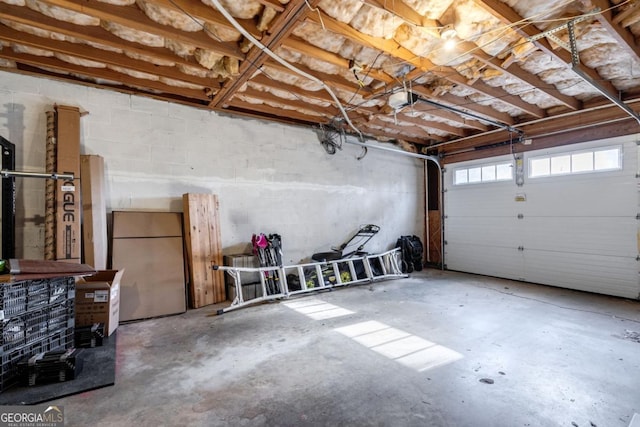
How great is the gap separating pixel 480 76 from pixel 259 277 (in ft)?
13.2

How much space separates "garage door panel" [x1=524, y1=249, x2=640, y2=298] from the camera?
14.6 feet

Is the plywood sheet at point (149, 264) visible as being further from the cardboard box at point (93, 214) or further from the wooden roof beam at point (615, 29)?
the wooden roof beam at point (615, 29)

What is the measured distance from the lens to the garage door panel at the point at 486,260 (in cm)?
572

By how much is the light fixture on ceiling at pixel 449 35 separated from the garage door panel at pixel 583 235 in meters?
4.14

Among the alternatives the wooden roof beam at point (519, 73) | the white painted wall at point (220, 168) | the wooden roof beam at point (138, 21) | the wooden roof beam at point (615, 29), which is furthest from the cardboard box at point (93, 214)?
the wooden roof beam at point (615, 29)

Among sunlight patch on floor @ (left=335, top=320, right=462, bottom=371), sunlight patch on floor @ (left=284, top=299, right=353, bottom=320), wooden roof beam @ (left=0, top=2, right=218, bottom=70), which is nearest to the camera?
wooden roof beam @ (left=0, top=2, right=218, bottom=70)

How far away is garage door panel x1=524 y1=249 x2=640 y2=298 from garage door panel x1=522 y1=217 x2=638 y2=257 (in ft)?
0.36

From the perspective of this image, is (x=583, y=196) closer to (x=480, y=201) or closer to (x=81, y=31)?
(x=480, y=201)

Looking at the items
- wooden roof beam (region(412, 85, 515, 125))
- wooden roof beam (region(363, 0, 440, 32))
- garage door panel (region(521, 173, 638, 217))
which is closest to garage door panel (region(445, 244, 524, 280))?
garage door panel (region(521, 173, 638, 217))

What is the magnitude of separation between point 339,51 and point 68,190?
3.36 m

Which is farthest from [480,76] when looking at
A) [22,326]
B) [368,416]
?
[22,326]

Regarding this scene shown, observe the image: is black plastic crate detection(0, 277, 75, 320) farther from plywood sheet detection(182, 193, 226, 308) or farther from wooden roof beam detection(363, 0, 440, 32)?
wooden roof beam detection(363, 0, 440, 32)

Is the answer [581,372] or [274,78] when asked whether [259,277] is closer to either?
[274,78]

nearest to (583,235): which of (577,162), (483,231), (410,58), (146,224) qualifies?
(577,162)
